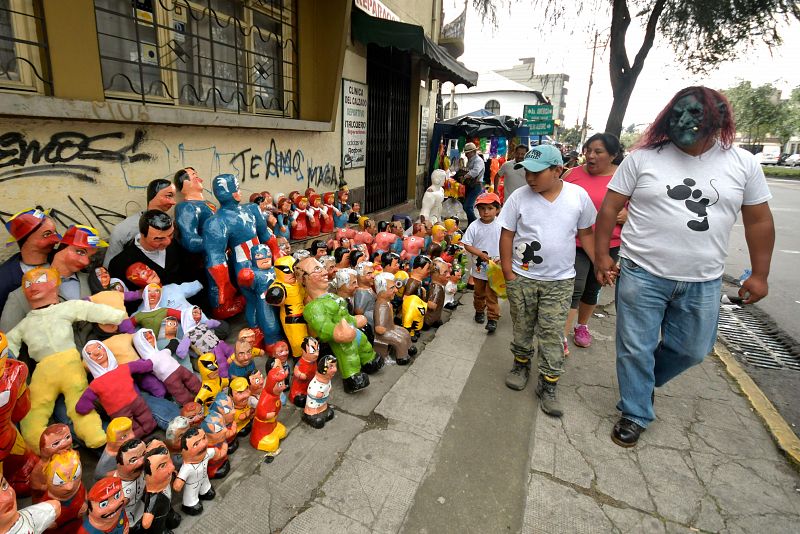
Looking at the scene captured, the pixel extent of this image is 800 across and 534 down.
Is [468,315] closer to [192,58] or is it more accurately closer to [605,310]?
[605,310]

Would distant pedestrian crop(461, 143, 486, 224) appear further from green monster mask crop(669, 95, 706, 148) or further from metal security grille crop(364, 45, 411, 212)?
green monster mask crop(669, 95, 706, 148)

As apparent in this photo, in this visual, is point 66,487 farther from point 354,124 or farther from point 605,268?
point 354,124

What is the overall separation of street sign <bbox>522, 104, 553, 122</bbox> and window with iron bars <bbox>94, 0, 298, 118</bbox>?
12.5m

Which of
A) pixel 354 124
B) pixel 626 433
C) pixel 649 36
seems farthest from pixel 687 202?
pixel 649 36

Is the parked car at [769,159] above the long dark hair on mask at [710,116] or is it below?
above

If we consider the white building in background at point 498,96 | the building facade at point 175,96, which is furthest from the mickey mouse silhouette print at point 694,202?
the white building in background at point 498,96

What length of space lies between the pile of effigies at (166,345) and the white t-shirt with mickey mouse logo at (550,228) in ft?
3.78

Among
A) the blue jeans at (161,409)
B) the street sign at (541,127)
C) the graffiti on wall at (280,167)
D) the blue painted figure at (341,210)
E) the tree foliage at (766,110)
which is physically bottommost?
the blue jeans at (161,409)

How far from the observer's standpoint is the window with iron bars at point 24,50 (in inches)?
113

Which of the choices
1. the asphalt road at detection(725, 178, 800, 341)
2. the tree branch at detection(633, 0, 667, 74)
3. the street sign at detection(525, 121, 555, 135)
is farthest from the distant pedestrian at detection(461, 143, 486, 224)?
the street sign at detection(525, 121, 555, 135)

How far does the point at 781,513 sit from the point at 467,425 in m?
1.67

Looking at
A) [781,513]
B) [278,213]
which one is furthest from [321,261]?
[781,513]

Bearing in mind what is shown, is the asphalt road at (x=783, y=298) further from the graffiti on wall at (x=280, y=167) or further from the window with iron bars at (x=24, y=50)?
the window with iron bars at (x=24, y=50)

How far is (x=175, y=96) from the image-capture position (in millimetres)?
4004
